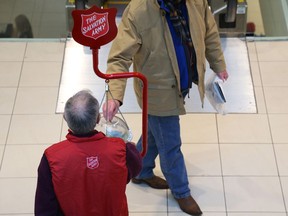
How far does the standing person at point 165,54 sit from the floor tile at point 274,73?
1.26 meters

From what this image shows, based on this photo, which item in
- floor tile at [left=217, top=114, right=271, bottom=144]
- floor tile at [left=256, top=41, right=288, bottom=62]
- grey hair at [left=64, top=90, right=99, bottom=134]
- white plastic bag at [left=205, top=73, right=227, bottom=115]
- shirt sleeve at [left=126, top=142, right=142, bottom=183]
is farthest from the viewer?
floor tile at [left=256, top=41, right=288, bottom=62]

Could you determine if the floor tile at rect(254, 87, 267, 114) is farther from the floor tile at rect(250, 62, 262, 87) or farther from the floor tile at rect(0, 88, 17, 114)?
the floor tile at rect(0, 88, 17, 114)

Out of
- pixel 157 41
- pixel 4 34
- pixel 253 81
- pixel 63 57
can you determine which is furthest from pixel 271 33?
pixel 157 41

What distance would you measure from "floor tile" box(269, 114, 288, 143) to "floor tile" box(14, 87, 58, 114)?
59.5 inches

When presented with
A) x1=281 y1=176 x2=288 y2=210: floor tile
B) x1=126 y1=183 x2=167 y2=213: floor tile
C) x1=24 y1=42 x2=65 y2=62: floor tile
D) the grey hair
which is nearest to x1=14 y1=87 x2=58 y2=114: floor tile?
x1=24 y1=42 x2=65 y2=62: floor tile

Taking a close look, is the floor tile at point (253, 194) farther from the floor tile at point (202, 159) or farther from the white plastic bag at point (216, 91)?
the white plastic bag at point (216, 91)

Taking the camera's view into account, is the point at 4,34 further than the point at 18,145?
Yes

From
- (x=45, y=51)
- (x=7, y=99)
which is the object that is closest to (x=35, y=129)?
(x=7, y=99)

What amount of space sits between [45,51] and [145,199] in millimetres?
1681

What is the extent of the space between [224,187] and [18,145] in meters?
1.37

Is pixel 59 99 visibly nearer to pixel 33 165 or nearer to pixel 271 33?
pixel 33 165

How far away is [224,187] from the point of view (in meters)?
3.72

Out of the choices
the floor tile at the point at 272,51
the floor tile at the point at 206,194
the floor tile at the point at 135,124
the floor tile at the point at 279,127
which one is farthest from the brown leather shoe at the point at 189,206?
the floor tile at the point at 272,51

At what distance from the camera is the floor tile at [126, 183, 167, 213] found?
11.8 feet
